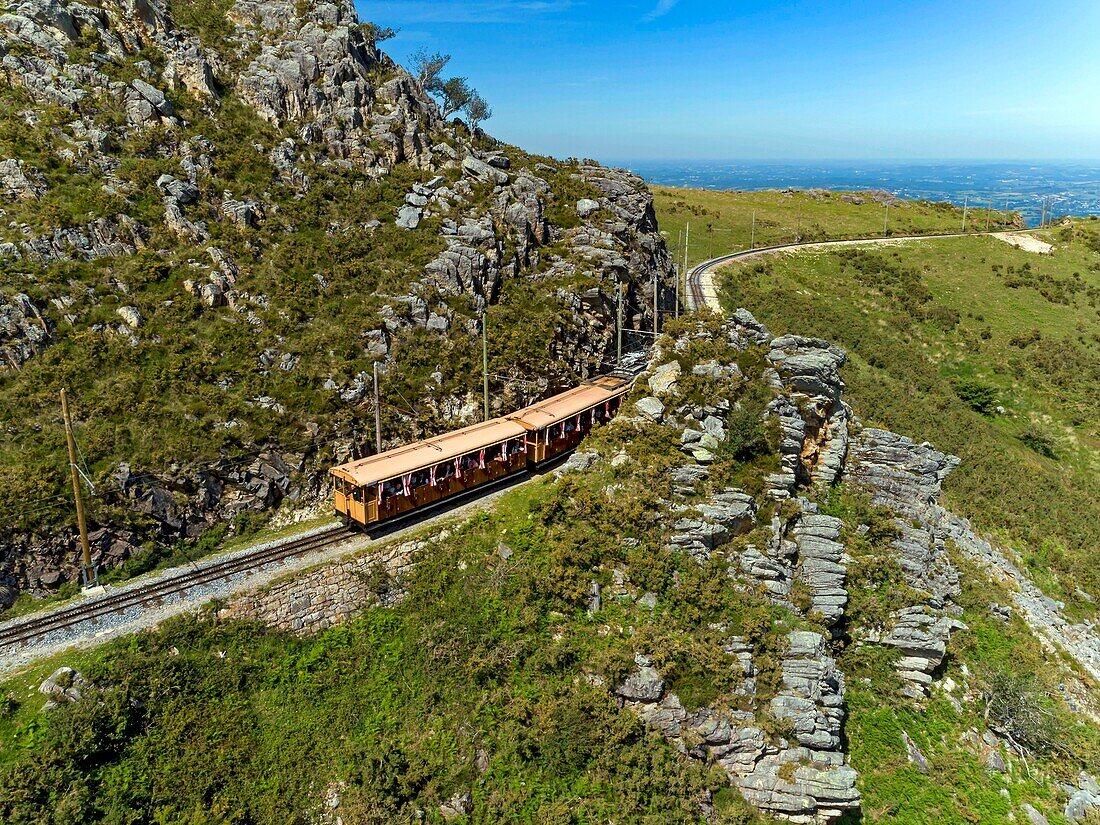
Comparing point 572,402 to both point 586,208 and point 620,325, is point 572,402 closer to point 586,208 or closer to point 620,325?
point 620,325

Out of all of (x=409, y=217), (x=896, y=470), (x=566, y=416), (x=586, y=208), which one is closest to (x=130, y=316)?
(x=409, y=217)

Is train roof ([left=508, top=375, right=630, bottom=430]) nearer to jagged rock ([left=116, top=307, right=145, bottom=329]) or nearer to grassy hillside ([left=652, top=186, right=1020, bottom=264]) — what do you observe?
jagged rock ([left=116, top=307, right=145, bottom=329])

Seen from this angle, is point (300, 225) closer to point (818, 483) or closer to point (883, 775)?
point (818, 483)

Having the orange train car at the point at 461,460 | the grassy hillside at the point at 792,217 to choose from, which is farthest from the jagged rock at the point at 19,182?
the grassy hillside at the point at 792,217

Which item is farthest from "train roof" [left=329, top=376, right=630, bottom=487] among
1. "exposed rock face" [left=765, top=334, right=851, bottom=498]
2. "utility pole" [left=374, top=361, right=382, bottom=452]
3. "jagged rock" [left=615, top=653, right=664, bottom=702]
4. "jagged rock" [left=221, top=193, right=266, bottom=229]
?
"jagged rock" [left=221, top=193, right=266, bottom=229]

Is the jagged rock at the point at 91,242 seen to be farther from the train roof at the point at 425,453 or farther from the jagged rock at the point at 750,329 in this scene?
the jagged rock at the point at 750,329

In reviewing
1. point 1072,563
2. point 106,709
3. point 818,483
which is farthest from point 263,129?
point 1072,563

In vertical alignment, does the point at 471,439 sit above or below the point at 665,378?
below
